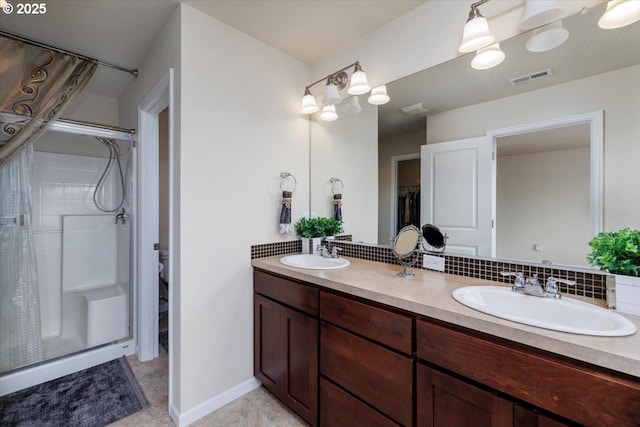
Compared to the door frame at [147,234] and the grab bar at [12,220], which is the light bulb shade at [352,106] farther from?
the grab bar at [12,220]

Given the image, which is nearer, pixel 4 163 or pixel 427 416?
pixel 427 416

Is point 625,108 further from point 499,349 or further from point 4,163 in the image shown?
point 4,163

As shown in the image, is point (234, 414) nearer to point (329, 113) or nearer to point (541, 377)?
point (541, 377)

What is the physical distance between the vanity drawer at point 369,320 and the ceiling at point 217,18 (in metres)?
1.69

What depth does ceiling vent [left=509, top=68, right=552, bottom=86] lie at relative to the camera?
1.26 metres

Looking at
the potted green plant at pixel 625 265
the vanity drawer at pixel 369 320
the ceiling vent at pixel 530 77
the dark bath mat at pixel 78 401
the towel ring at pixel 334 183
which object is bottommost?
the dark bath mat at pixel 78 401

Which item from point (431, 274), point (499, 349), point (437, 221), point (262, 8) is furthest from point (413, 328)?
point (262, 8)

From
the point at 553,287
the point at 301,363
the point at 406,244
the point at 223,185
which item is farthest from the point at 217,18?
the point at 553,287

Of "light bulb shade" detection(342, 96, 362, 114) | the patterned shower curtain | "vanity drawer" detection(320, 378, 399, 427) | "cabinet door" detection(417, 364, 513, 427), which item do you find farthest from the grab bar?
"cabinet door" detection(417, 364, 513, 427)

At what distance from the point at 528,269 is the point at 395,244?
24.8 inches

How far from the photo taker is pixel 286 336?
1637mm

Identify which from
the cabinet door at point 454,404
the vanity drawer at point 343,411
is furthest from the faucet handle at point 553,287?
the vanity drawer at point 343,411

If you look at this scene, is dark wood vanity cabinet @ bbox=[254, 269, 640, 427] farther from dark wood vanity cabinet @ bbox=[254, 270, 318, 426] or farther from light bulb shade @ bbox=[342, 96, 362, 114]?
light bulb shade @ bbox=[342, 96, 362, 114]

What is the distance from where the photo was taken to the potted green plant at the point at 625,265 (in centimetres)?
92
